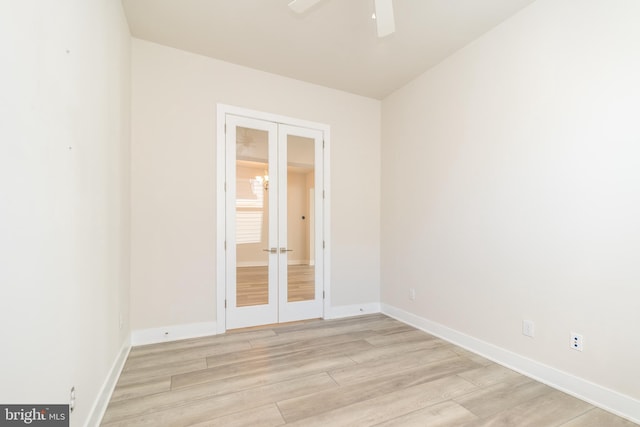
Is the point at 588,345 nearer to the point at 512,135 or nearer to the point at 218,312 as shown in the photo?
the point at 512,135

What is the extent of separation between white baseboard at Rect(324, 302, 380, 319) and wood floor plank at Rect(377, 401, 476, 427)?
1.92m

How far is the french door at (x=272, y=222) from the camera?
3227mm

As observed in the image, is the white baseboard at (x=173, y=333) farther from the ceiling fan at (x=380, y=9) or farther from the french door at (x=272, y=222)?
the ceiling fan at (x=380, y=9)

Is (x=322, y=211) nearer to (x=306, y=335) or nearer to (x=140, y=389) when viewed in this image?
(x=306, y=335)

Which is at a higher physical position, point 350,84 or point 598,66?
point 350,84

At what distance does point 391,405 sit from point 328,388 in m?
0.46

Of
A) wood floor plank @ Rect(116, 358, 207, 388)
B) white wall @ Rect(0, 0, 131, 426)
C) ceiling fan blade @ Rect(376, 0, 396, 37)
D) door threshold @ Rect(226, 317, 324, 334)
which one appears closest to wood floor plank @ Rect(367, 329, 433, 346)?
door threshold @ Rect(226, 317, 324, 334)

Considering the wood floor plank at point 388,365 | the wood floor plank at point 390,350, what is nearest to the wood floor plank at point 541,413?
the wood floor plank at point 388,365

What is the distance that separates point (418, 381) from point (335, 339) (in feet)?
3.33

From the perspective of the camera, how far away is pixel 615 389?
72.0 inches

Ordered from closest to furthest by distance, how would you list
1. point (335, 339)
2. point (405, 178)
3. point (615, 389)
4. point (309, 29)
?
point (615, 389), point (309, 29), point (335, 339), point (405, 178)

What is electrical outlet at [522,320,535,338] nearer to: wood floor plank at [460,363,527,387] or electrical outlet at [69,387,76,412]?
wood floor plank at [460,363,527,387]

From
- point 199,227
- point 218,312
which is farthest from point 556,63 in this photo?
point 218,312

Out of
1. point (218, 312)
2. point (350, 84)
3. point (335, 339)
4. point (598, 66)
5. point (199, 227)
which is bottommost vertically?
point (335, 339)
